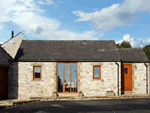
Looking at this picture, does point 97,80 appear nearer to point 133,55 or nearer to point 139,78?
point 139,78

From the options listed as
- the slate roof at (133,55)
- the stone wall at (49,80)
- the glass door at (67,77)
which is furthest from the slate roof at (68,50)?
the slate roof at (133,55)

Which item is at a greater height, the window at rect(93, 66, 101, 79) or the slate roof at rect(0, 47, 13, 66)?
the slate roof at rect(0, 47, 13, 66)

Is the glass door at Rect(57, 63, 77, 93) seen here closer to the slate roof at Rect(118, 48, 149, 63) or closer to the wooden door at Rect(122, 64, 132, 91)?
the wooden door at Rect(122, 64, 132, 91)

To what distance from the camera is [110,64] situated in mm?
16172

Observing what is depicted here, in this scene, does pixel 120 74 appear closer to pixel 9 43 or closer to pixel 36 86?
pixel 36 86

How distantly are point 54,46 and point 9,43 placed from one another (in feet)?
23.6

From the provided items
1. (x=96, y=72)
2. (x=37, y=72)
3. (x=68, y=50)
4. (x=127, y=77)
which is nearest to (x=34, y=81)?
(x=37, y=72)

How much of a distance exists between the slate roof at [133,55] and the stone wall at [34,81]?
7.77m

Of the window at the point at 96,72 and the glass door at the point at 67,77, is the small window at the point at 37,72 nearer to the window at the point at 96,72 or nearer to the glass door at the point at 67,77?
the glass door at the point at 67,77

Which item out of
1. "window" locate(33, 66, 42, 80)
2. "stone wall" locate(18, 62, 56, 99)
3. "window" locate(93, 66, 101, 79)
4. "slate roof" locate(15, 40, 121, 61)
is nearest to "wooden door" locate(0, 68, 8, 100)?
"stone wall" locate(18, 62, 56, 99)

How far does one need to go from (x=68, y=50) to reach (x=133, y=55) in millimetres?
7229

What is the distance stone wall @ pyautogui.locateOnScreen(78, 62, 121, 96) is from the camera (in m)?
15.9

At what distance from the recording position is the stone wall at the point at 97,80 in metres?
15.9

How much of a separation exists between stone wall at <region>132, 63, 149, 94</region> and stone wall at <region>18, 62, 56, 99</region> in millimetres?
8328
